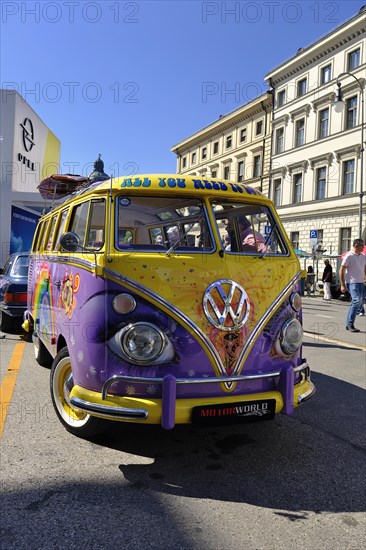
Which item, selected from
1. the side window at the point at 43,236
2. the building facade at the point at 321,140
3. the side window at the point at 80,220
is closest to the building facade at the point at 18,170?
the side window at the point at 43,236

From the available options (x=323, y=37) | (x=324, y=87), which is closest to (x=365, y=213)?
(x=324, y=87)

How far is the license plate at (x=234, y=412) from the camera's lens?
119 inches

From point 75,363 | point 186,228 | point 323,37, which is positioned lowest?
point 75,363

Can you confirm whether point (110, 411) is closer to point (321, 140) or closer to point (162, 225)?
point (162, 225)

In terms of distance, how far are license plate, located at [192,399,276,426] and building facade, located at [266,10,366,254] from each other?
26.1 m

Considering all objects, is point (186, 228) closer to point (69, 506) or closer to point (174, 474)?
point (174, 474)

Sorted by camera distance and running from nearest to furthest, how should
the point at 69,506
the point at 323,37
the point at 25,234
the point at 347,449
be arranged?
the point at 69,506 → the point at 347,449 → the point at 25,234 → the point at 323,37

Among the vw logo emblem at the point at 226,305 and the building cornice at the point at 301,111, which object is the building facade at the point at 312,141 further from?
the vw logo emblem at the point at 226,305

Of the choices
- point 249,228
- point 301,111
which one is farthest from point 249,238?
point 301,111

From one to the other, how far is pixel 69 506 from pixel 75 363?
1006 millimetres

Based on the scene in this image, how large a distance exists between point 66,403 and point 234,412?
1.56 meters

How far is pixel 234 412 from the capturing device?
3.11 meters

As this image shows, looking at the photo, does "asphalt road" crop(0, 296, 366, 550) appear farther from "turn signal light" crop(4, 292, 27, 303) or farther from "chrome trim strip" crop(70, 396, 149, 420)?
"turn signal light" crop(4, 292, 27, 303)

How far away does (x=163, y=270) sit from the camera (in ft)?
10.4
